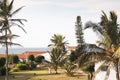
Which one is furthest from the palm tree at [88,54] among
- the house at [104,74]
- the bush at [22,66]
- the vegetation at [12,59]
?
the vegetation at [12,59]

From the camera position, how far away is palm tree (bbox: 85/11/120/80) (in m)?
26.6

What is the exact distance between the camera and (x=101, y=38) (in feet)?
91.8

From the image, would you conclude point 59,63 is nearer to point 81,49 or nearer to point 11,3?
point 11,3

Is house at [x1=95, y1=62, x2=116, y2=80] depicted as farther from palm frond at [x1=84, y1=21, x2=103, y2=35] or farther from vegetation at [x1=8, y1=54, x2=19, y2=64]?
vegetation at [x1=8, y1=54, x2=19, y2=64]

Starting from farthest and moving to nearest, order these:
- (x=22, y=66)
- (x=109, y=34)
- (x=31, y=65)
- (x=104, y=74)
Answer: (x=31, y=65)
(x=22, y=66)
(x=104, y=74)
(x=109, y=34)

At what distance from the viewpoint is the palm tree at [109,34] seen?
87.2 ft

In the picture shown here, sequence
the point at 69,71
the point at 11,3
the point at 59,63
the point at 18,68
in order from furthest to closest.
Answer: the point at 18,68, the point at 59,63, the point at 69,71, the point at 11,3

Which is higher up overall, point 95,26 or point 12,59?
point 95,26

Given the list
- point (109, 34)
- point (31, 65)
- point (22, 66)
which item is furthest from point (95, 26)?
point (31, 65)

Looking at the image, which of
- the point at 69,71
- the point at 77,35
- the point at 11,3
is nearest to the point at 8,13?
the point at 11,3

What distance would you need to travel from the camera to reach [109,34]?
26.6 meters

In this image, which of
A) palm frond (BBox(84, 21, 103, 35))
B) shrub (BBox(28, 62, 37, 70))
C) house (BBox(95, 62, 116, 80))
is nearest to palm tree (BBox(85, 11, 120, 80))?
palm frond (BBox(84, 21, 103, 35))

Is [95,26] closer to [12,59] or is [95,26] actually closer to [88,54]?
[88,54]

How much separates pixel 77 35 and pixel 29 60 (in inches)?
644
